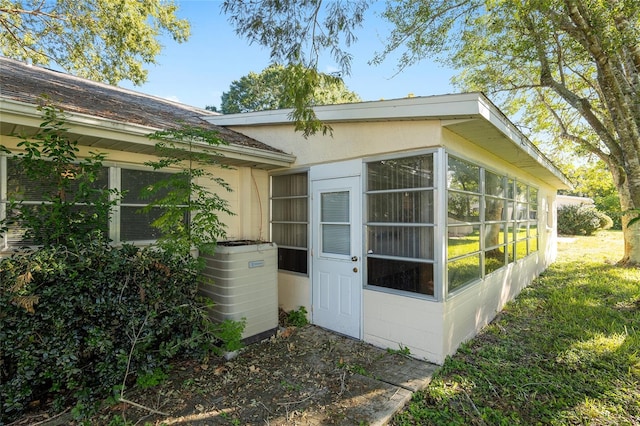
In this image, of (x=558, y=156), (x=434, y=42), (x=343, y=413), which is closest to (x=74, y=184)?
(x=343, y=413)

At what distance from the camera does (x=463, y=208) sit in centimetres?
432

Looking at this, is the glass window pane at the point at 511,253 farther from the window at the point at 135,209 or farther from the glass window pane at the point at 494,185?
the window at the point at 135,209

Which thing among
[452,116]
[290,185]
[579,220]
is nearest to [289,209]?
[290,185]

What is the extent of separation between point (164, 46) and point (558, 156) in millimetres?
16121

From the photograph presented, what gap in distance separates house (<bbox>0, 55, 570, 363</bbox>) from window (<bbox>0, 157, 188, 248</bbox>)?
4cm

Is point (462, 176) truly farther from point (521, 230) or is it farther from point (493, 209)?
point (521, 230)

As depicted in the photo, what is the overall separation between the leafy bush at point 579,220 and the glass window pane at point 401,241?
851 inches

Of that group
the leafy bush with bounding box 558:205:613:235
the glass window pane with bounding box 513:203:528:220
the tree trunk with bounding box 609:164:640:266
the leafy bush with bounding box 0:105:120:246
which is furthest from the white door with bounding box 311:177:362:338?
the leafy bush with bounding box 558:205:613:235

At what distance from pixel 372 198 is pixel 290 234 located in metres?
1.80

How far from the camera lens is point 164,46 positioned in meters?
9.10

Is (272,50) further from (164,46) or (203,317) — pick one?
(164,46)

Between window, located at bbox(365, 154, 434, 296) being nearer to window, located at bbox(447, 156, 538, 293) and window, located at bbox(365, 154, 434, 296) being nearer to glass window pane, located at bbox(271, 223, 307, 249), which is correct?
window, located at bbox(447, 156, 538, 293)

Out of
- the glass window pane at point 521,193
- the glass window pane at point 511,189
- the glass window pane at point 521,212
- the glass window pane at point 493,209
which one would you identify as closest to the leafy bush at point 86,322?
the glass window pane at point 493,209

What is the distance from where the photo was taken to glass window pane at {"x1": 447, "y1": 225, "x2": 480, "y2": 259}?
3963 mm
